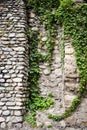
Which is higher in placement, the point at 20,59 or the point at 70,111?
the point at 20,59

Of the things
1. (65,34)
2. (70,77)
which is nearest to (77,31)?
(65,34)

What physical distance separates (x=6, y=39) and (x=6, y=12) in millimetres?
789

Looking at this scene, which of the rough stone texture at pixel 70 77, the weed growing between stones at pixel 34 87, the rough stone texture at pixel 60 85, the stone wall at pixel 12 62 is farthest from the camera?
the weed growing between stones at pixel 34 87

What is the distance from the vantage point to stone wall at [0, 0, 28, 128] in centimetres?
617

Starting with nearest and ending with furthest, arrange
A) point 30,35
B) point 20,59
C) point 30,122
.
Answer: point 30,122 < point 20,59 < point 30,35

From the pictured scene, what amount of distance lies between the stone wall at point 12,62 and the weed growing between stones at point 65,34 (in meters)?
0.27

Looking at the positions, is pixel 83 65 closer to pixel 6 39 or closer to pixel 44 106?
pixel 44 106

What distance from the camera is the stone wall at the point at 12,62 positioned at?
6.17m

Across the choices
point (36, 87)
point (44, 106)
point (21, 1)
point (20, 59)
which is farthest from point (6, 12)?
point (44, 106)

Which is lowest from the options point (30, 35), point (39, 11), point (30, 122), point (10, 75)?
point (30, 122)

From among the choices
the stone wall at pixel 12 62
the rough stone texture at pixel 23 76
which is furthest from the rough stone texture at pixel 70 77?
the stone wall at pixel 12 62

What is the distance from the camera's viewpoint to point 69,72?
6465mm

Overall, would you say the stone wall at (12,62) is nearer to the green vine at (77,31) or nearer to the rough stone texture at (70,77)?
the green vine at (77,31)

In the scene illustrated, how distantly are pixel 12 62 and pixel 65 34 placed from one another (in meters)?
1.45
